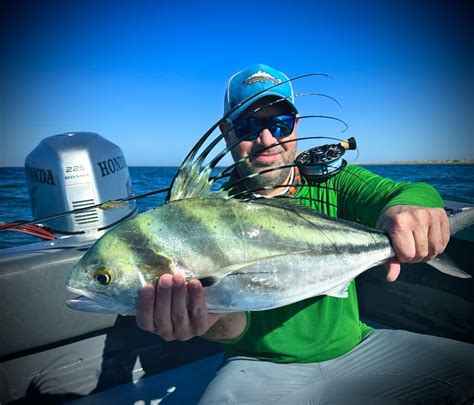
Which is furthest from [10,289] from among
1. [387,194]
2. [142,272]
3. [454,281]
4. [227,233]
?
[454,281]

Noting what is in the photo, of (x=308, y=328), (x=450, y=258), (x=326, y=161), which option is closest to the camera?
Answer: (x=308, y=328)

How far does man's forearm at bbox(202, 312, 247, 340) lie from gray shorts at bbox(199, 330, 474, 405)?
28 cm

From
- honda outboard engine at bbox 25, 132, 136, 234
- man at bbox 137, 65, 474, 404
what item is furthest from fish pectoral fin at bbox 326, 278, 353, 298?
honda outboard engine at bbox 25, 132, 136, 234

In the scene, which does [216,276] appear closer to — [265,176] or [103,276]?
[103,276]

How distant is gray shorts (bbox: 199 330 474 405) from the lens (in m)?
2.22

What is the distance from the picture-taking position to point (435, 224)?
1966 millimetres

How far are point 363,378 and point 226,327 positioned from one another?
3.43 feet

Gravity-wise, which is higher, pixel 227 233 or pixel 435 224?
pixel 227 233

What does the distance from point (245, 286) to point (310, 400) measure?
1.11 meters

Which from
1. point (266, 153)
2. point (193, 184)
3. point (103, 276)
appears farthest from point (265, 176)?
point (103, 276)

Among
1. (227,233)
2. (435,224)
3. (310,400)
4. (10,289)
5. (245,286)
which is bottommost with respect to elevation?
(310,400)

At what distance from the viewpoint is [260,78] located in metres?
2.94

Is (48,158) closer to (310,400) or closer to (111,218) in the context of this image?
(111,218)

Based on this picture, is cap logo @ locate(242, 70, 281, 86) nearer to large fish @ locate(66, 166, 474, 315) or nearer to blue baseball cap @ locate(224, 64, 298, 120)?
blue baseball cap @ locate(224, 64, 298, 120)
